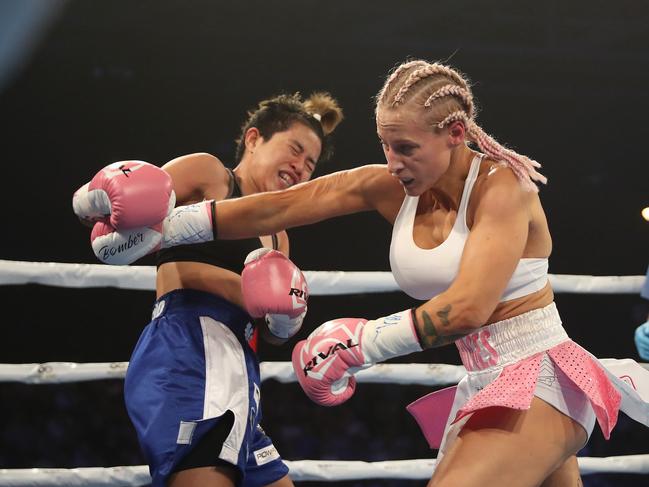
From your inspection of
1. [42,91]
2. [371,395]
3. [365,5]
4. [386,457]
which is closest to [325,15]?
[365,5]

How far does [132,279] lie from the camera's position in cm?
222

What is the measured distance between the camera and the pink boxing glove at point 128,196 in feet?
5.28

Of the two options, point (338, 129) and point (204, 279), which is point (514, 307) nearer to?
point (204, 279)

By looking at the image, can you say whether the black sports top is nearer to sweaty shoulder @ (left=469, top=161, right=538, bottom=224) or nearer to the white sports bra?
the white sports bra

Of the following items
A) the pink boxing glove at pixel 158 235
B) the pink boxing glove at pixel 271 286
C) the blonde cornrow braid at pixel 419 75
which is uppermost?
the blonde cornrow braid at pixel 419 75

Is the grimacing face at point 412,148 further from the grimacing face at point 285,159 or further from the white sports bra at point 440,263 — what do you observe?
the grimacing face at point 285,159

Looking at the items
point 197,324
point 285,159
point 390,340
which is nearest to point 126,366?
point 197,324

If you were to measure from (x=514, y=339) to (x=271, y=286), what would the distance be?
527 mm

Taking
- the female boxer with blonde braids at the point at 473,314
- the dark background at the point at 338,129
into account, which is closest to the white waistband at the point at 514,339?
the female boxer with blonde braids at the point at 473,314

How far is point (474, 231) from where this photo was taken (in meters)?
1.43

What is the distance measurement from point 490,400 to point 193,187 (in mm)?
921

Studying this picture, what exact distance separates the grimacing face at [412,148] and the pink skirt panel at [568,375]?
393mm

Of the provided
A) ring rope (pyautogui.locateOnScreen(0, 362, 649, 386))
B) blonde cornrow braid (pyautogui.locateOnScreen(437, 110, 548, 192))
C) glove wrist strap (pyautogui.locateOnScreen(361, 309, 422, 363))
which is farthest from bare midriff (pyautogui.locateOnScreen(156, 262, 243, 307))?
blonde cornrow braid (pyautogui.locateOnScreen(437, 110, 548, 192))

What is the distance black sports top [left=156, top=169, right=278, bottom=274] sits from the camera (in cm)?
189
